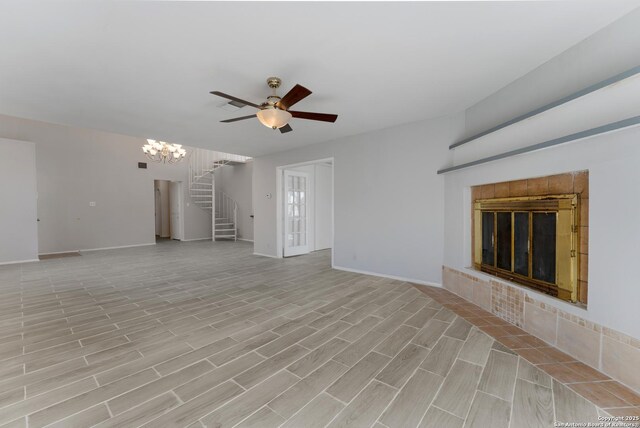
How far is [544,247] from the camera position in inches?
102

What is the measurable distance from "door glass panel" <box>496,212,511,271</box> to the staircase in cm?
848

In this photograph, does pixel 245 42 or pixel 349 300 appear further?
pixel 349 300

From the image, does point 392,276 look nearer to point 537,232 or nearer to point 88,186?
point 537,232

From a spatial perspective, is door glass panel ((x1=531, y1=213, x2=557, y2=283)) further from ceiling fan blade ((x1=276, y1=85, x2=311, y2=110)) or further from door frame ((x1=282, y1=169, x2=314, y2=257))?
door frame ((x1=282, y1=169, x2=314, y2=257))

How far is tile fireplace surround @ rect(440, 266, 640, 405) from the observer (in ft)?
6.02

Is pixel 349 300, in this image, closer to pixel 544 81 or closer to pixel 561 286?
pixel 561 286

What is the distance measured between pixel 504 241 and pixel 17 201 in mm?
9430

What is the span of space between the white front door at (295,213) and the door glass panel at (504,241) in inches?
182

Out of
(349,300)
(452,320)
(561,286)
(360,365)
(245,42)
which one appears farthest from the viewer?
(349,300)

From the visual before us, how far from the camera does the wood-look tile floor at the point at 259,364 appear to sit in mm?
1567

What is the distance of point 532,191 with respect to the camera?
2.69 meters

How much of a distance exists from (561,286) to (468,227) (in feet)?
4.38

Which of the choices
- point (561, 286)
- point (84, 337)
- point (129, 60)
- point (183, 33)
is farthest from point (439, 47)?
point (84, 337)

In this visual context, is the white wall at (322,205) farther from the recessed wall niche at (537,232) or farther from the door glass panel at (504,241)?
the door glass panel at (504,241)
